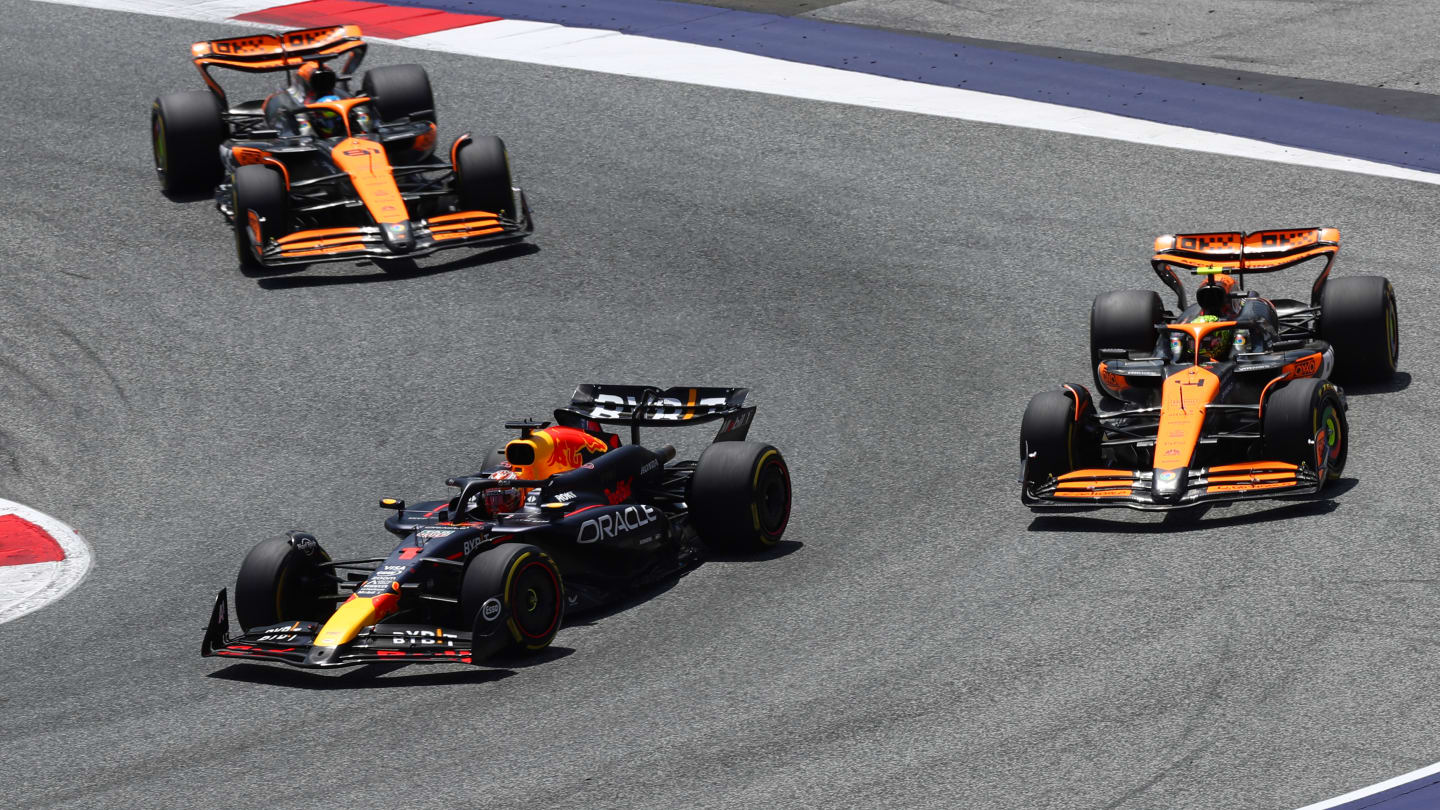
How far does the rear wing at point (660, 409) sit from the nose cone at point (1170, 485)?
294cm

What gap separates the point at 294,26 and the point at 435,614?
18039 millimetres

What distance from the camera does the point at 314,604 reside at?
1184 cm

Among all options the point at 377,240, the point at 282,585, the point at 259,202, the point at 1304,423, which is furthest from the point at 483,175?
the point at 1304,423

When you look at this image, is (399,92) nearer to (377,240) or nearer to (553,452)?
(377,240)

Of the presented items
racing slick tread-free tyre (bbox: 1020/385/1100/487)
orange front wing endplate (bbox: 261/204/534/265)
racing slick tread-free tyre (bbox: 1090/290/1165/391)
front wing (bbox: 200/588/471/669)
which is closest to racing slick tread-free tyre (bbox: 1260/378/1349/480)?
racing slick tread-free tyre (bbox: 1020/385/1100/487)

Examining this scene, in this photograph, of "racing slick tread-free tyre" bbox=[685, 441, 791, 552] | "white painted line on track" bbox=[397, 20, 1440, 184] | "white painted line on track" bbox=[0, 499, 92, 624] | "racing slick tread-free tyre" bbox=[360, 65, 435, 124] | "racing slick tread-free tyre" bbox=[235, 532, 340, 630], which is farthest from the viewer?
"racing slick tread-free tyre" bbox=[360, 65, 435, 124]

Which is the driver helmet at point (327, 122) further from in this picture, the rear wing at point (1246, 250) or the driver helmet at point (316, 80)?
the rear wing at point (1246, 250)

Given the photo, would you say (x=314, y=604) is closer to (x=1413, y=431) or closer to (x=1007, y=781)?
(x=1007, y=781)

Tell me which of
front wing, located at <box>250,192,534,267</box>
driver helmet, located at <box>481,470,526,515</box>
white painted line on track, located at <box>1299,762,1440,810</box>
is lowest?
white painted line on track, located at <box>1299,762,1440,810</box>

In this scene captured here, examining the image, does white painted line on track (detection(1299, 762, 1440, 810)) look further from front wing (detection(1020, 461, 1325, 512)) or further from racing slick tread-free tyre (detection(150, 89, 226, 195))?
racing slick tread-free tyre (detection(150, 89, 226, 195))

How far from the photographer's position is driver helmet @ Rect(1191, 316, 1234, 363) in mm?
13992

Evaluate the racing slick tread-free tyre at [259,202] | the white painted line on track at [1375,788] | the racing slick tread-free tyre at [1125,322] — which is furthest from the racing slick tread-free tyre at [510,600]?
the racing slick tread-free tyre at [259,202]

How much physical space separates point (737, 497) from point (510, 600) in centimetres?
225

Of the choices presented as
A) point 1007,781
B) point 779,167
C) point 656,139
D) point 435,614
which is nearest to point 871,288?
point 779,167
